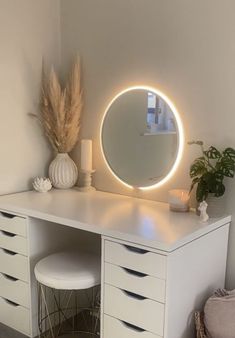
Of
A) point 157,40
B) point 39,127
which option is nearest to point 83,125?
point 39,127

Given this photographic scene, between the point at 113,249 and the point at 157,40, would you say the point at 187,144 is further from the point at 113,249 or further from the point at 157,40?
the point at 113,249

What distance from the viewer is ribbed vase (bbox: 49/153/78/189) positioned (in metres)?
2.29

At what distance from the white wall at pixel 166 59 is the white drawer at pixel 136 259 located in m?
0.56

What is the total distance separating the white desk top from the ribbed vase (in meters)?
0.05

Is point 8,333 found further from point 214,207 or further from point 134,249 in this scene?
point 214,207

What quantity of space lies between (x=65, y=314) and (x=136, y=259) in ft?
2.99

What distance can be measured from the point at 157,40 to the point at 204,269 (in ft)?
3.69

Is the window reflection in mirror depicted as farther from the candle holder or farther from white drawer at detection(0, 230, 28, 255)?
white drawer at detection(0, 230, 28, 255)

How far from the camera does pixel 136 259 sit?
1.50 metres

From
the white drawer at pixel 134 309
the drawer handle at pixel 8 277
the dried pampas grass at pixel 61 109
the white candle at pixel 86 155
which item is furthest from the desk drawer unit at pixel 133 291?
the dried pampas grass at pixel 61 109

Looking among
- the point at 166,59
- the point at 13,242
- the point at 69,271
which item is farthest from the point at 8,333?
the point at 166,59

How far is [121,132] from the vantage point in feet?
7.07

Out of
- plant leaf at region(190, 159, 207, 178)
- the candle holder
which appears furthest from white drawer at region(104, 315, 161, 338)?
the candle holder

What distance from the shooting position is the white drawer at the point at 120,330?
1.52 m
